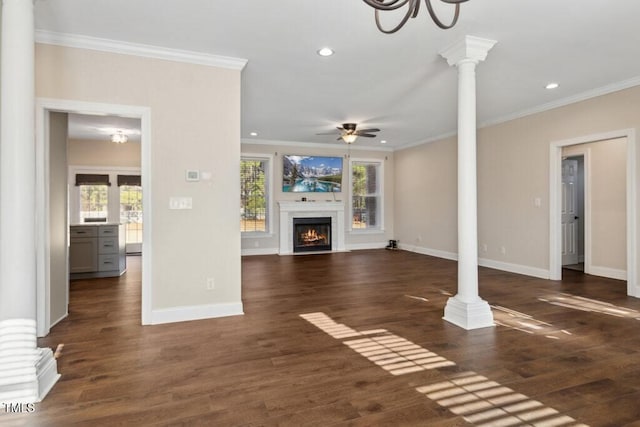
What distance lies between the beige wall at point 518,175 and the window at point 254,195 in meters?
3.97

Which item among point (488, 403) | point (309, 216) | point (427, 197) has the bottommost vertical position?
point (488, 403)

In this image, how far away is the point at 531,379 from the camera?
7.69 feet

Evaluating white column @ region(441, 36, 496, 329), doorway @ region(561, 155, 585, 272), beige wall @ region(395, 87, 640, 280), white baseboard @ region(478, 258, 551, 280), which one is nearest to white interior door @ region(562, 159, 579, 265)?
doorway @ region(561, 155, 585, 272)

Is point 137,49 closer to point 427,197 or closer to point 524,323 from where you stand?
point 524,323

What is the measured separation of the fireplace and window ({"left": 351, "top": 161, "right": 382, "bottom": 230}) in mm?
800

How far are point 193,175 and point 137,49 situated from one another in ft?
4.29

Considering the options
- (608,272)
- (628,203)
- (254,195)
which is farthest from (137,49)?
(608,272)

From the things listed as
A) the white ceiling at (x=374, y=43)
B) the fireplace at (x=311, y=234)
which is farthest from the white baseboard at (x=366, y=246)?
the white ceiling at (x=374, y=43)

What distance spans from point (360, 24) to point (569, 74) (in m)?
2.89

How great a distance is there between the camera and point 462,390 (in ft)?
7.25

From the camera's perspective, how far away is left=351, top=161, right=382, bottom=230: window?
9.27 meters

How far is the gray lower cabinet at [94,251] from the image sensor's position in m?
5.51

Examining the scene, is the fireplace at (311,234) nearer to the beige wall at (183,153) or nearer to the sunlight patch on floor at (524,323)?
the beige wall at (183,153)

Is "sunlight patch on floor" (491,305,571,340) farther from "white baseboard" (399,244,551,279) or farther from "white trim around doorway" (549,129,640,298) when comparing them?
"white baseboard" (399,244,551,279)
